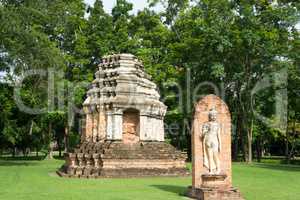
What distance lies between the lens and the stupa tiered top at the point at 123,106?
21734 mm

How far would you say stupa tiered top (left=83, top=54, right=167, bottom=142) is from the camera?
21.7m

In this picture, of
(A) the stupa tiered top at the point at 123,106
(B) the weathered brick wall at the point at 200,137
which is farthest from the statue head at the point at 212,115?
(A) the stupa tiered top at the point at 123,106

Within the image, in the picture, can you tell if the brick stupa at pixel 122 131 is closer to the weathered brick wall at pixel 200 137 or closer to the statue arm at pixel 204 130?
the weathered brick wall at pixel 200 137

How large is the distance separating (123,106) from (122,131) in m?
1.24

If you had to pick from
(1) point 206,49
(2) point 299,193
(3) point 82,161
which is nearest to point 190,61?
(1) point 206,49

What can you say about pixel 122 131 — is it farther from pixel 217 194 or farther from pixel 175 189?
pixel 217 194

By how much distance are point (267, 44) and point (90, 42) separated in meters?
14.3

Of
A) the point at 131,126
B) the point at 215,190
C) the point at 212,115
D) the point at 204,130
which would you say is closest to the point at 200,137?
the point at 204,130

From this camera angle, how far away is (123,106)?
2166cm

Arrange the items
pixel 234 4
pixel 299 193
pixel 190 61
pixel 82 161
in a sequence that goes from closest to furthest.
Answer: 1. pixel 299 193
2. pixel 82 161
3. pixel 234 4
4. pixel 190 61

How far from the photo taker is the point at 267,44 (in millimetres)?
30406

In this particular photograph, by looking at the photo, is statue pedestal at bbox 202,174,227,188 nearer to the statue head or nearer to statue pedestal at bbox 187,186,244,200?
statue pedestal at bbox 187,186,244,200

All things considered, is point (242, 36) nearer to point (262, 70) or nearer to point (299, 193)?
point (262, 70)

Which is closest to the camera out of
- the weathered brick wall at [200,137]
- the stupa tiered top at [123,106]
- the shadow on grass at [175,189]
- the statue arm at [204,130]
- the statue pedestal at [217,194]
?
the statue pedestal at [217,194]
